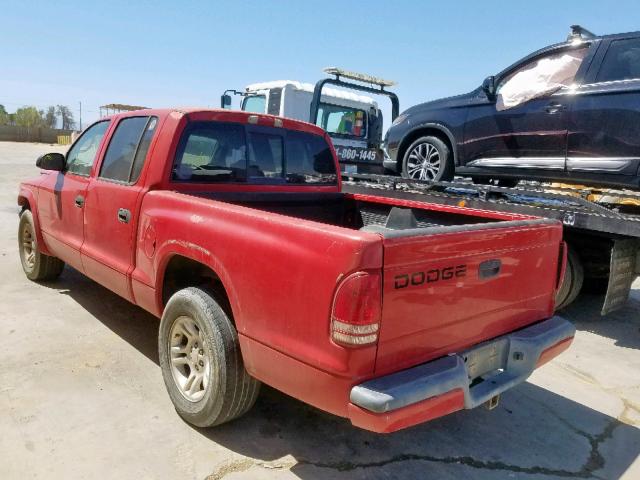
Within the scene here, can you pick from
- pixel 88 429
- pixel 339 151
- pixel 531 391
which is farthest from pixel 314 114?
pixel 88 429

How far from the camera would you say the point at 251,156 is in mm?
3736

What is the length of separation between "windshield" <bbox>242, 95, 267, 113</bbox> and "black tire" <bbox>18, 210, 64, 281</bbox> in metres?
6.96

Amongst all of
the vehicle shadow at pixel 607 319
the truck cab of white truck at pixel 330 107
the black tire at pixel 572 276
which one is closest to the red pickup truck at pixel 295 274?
the black tire at pixel 572 276

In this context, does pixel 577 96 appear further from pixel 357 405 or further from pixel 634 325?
pixel 357 405

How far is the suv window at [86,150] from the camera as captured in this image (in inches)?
163

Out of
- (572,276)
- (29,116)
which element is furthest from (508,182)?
(29,116)

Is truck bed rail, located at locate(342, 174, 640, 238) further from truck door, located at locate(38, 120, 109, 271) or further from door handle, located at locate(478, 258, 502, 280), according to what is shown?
truck door, located at locate(38, 120, 109, 271)

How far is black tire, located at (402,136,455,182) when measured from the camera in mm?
6727

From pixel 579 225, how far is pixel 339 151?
508 centimetres

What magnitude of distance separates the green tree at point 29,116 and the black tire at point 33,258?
217ft

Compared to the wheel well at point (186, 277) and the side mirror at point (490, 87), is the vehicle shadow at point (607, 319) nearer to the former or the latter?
the side mirror at point (490, 87)

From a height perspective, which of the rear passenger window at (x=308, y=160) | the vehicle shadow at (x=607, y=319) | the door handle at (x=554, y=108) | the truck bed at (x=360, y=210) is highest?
the door handle at (x=554, y=108)

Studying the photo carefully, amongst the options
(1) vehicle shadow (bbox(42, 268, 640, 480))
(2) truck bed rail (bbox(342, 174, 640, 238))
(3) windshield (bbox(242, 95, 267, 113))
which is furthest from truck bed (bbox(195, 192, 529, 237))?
(3) windshield (bbox(242, 95, 267, 113))

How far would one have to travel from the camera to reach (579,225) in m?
4.48
